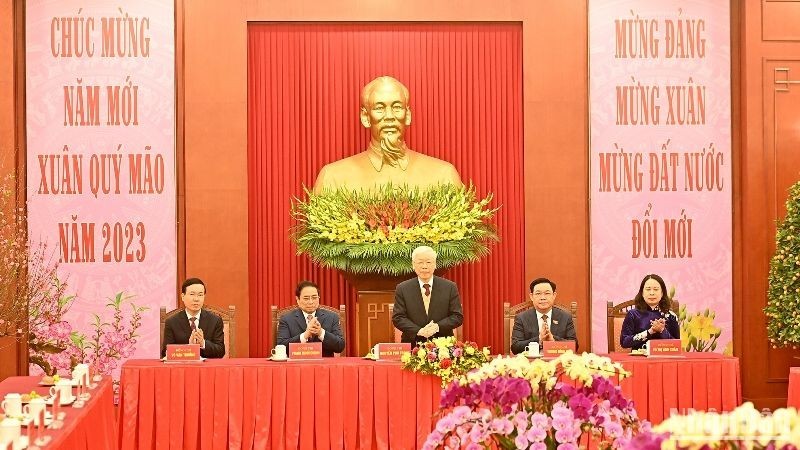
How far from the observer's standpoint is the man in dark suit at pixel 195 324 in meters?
6.41

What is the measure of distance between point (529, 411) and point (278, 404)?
292cm

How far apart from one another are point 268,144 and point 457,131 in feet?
4.95

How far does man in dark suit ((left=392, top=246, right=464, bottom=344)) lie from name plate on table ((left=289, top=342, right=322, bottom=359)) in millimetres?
633

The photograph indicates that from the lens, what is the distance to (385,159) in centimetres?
848

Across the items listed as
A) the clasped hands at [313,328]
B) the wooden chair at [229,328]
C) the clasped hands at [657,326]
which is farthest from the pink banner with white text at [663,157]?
the wooden chair at [229,328]

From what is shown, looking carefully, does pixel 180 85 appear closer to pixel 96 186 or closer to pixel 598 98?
pixel 96 186

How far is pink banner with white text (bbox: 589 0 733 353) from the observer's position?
877 centimetres

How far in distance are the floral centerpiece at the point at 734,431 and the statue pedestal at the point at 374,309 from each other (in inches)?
227

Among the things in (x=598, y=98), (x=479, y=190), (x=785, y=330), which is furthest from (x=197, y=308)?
(x=785, y=330)

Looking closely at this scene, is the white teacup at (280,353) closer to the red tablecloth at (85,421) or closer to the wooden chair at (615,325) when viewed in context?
the red tablecloth at (85,421)

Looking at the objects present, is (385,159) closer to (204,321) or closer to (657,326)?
(204,321)

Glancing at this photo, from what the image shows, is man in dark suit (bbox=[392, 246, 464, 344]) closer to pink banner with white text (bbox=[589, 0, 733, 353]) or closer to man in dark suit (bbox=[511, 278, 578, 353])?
man in dark suit (bbox=[511, 278, 578, 353])

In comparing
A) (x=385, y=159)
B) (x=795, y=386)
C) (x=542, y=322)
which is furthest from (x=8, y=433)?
(x=385, y=159)

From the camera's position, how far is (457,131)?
8891mm
